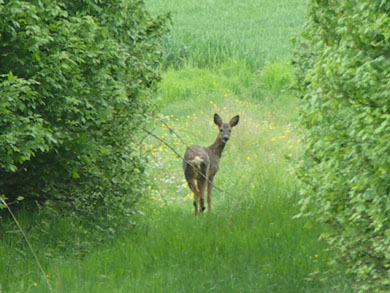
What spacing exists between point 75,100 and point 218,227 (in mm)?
2529

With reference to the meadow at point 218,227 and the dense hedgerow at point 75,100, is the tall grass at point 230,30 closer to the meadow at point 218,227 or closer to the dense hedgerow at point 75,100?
the meadow at point 218,227

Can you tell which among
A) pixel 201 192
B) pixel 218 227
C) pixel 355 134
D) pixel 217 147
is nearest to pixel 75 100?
pixel 218 227

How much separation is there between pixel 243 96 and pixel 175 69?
15.2 ft

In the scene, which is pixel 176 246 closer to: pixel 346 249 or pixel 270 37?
pixel 346 249

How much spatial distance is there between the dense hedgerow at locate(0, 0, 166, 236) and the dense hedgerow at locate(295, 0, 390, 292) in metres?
2.61

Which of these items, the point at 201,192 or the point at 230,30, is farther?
the point at 230,30

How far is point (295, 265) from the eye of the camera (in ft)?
31.1

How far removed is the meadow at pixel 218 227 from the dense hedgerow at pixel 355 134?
0.48 m

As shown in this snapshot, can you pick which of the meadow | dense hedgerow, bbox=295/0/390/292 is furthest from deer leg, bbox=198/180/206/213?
dense hedgerow, bbox=295/0/390/292

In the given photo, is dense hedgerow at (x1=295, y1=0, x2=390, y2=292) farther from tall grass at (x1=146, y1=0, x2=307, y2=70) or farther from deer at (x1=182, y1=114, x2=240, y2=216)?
tall grass at (x1=146, y1=0, x2=307, y2=70)

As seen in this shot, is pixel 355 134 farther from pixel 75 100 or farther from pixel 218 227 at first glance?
pixel 218 227

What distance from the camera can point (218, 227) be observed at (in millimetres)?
10984

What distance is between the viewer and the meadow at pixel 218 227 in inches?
356

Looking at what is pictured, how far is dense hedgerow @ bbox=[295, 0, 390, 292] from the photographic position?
281 inches
